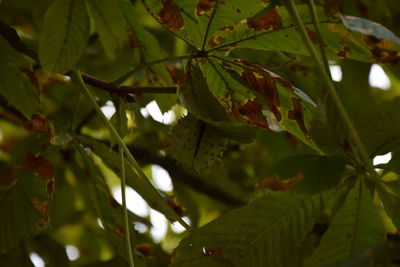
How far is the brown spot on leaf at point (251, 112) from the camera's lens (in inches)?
34.8

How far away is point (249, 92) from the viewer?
3.03 feet

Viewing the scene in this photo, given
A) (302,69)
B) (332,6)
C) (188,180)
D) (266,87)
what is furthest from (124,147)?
(188,180)

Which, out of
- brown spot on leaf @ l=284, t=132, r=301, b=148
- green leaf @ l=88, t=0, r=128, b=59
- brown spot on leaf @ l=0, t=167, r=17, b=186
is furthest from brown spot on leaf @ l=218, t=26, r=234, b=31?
brown spot on leaf @ l=284, t=132, r=301, b=148

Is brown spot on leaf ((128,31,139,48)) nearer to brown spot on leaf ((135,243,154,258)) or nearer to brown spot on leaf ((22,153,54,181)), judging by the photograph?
brown spot on leaf ((22,153,54,181))

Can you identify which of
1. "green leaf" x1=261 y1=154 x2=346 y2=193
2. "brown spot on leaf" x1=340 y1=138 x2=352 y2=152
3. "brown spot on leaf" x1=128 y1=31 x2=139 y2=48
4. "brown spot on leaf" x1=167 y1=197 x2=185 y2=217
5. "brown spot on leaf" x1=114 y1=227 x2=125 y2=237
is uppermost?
"brown spot on leaf" x1=128 y1=31 x2=139 y2=48

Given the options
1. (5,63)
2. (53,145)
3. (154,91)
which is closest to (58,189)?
(53,145)

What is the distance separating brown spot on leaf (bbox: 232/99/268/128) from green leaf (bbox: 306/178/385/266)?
18 centimetres

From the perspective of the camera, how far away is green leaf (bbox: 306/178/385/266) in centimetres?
91

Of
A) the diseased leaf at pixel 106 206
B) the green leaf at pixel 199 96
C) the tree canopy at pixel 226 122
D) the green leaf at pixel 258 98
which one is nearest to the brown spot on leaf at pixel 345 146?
the tree canopy at pixel 226 122

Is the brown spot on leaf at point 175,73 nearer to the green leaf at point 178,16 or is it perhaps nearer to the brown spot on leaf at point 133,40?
the brown spot on leaf at point 133,40

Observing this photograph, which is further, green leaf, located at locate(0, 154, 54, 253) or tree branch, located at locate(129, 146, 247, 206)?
tree branch, located at locate(129, 146, 247, 206)

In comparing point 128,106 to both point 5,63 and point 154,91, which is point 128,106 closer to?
point 154,91

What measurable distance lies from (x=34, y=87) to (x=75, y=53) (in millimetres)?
282

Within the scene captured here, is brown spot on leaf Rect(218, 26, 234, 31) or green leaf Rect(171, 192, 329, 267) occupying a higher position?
brown spot on leaf Rect(218, 26, 234, 31)
